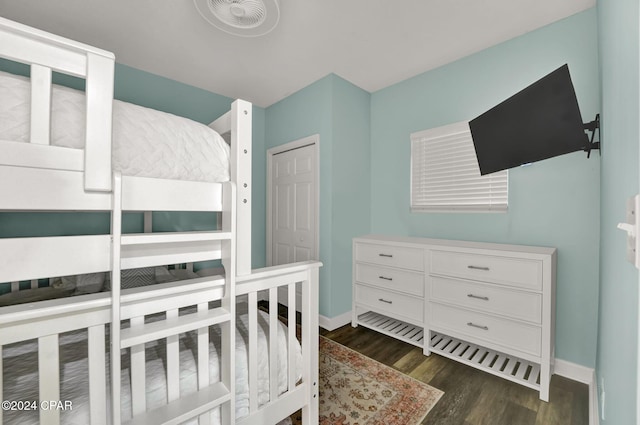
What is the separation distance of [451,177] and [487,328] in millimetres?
1287

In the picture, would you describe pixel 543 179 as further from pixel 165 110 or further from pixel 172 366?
pixel 165 110

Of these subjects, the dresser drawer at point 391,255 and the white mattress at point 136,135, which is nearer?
the white mattress at point 136,135

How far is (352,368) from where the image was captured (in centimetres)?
195

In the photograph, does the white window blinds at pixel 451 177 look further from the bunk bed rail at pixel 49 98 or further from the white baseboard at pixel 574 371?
the bunk bed rail at pixel 49 98

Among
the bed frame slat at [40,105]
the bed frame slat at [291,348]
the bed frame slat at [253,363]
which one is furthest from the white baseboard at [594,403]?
the bed frame slat at [40,105]

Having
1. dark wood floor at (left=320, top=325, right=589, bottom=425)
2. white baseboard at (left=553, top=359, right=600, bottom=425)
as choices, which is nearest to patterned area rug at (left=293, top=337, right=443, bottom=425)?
dark wood floor at (left=320, top=325, right=589, bottom=425)

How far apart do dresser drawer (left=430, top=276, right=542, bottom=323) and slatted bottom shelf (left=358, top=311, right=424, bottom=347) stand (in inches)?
19.1

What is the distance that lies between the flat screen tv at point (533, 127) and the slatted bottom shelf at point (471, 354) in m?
1.41

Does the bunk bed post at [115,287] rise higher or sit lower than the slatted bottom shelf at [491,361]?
higher

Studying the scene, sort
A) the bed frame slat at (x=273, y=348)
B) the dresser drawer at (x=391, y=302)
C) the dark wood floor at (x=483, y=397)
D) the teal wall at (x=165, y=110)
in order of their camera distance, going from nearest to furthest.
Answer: the bed frame slat at (x=273, y=348) < the dark wood floor at (x=483, y=397) < the teal wall at (x=165, y=110) < the dresser drawer at (x=391, y=302)

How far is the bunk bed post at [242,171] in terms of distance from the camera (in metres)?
1.09

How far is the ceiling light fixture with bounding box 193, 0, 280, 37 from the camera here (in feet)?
5.62

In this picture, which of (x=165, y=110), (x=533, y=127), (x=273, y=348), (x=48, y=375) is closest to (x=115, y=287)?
(x=48, y=375)

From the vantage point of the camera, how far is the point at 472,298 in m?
1.92
